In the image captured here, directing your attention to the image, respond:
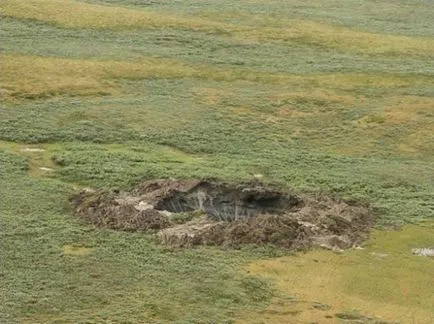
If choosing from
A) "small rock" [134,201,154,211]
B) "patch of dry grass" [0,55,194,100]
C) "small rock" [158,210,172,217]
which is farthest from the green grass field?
"small rock" [158,210,172,217]

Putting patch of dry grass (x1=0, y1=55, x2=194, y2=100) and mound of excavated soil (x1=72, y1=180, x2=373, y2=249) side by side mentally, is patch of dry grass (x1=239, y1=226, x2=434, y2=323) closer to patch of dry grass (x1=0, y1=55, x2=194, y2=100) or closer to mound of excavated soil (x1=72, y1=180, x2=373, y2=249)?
mound of excavated soil (x1=72, y1=180, x2=373, y2=249)

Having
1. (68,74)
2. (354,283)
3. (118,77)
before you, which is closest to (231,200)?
(354,283)

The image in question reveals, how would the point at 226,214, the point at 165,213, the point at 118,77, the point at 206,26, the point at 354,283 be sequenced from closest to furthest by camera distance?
1. the point at 354,283
2. the point at 165,213
3. the point at 226,214
4. the point at 118,77
5. the point at 206,26

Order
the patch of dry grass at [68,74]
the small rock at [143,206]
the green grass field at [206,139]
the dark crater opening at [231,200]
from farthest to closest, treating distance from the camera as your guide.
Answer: the patch of dry grass at [68,74]
the dark crater opening at [231,200]
the small rock at [143,206]
the green grass field at [206,139]

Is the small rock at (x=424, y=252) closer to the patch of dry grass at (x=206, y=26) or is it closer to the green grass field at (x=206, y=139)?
the green grass field at (x=206, y=139)

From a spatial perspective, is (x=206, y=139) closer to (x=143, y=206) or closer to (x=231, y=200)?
(x=231, y=200)

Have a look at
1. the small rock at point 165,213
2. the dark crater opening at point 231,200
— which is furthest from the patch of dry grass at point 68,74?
the small rock at point 165,213
